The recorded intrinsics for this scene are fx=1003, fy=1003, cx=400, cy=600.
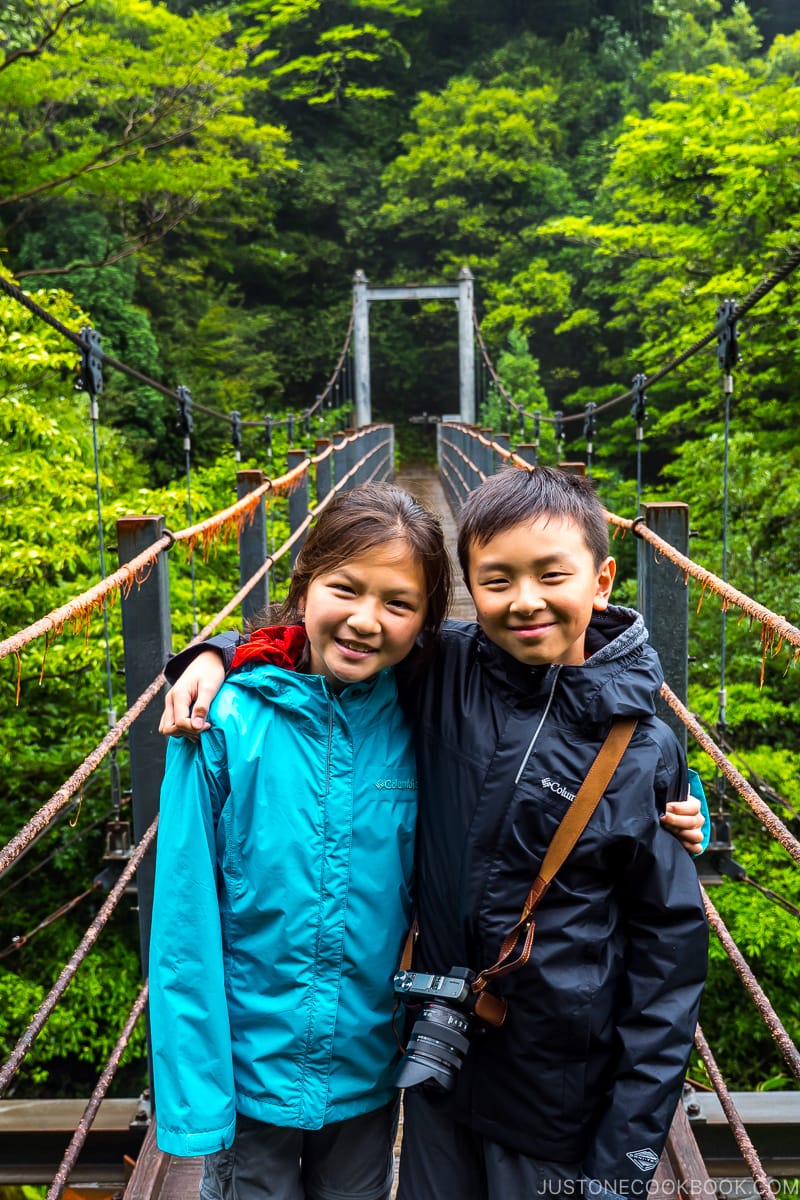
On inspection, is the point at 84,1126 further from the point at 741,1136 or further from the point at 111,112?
the point at 111,112

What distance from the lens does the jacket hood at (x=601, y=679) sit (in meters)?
0.87

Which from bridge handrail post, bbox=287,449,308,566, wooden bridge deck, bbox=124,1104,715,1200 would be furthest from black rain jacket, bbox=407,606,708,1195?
bridge handrail post, bbox=287,449,308,566

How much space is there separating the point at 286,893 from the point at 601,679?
0.35m

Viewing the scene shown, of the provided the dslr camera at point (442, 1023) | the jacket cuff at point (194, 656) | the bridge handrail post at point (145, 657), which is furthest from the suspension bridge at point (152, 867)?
Answer: the dslr camera at point (442, 1023)

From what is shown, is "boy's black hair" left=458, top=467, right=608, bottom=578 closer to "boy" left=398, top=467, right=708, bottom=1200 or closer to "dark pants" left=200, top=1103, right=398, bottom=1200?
"boy" left=398, top=467, right=708, bottom=1200

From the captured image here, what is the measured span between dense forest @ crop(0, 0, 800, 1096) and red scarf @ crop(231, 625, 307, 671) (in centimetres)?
40

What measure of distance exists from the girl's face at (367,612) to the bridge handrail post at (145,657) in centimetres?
53

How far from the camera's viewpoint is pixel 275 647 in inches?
38.9

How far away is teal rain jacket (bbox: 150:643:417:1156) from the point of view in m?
0.90

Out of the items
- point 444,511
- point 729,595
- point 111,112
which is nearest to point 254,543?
point 729,595

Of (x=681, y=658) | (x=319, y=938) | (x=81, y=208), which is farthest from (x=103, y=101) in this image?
(x=319, y=938)

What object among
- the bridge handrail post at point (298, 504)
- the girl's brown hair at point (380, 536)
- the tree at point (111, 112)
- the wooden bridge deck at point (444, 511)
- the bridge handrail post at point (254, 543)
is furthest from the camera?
the tree at point (111, 112)

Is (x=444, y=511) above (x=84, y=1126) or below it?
below

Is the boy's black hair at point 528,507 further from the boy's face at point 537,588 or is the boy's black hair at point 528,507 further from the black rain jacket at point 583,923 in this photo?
the black rain jacket at point 583,923
